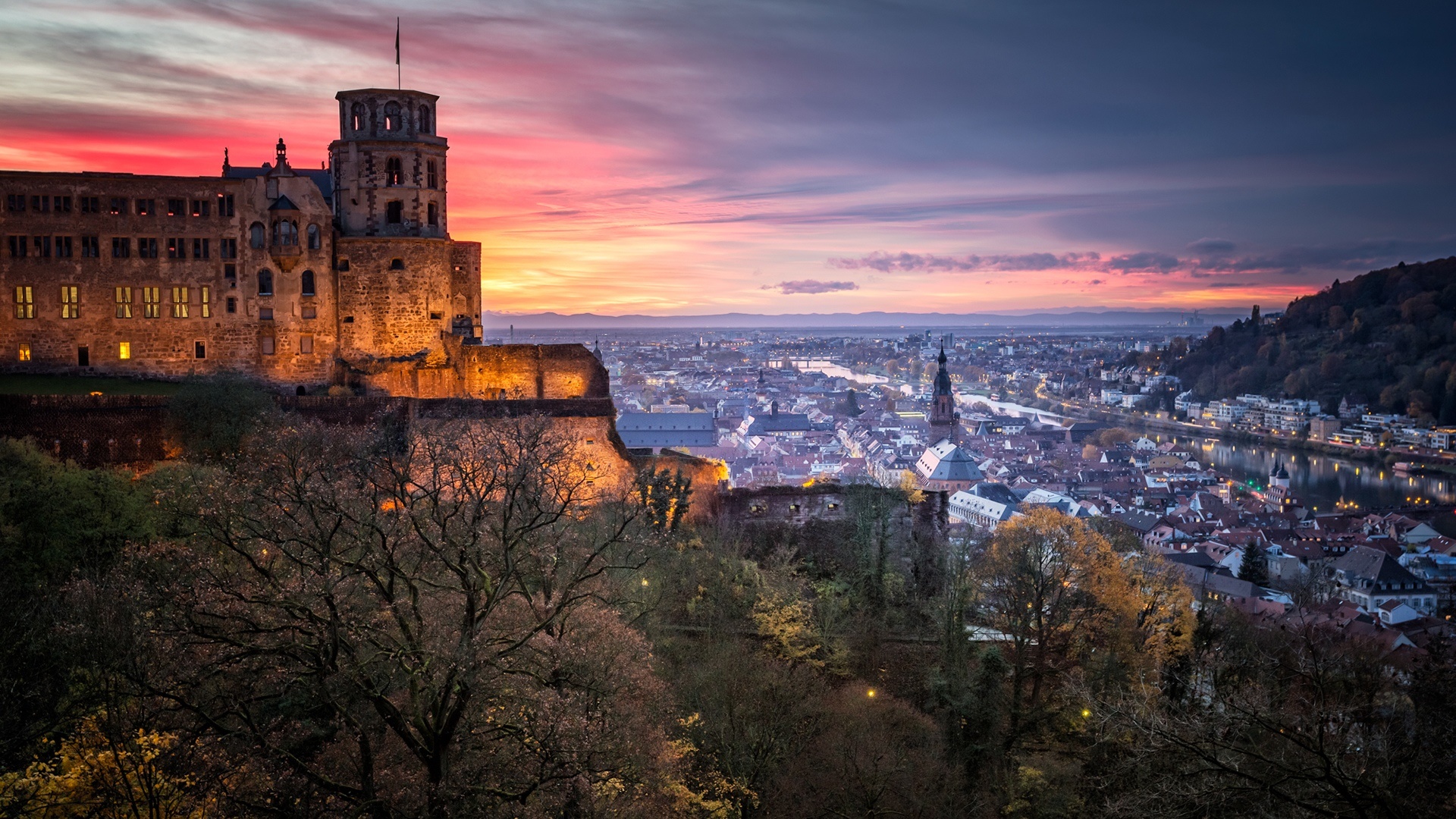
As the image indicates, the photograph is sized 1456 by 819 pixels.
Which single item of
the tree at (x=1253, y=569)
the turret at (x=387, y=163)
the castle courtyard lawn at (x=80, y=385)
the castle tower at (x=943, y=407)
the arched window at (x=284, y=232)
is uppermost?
the turret at (x=387, y=163)

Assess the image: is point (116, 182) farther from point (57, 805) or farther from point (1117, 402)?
point (1117, 402)

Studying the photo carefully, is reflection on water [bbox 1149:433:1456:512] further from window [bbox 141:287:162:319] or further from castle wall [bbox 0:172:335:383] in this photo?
window [bbox 141:287:162:319]

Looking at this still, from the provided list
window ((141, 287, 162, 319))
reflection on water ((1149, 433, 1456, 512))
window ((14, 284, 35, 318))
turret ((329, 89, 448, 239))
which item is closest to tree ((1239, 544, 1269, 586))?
reflection on water ((1149, 433, 1456, 512))

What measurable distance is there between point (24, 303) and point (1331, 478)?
11021 cm

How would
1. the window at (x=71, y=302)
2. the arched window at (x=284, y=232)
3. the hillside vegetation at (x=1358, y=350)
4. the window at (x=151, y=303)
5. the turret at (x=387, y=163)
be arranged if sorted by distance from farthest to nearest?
1. the hillside vegetation at (x=1358, y=350)
2. the turret at (x=387, y=163)
3. the arched window at (x=284, y=232)
4. the window at (x=151, y=303)
5. the window at (x=71, y=302)

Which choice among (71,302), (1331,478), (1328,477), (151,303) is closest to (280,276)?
(151,303)

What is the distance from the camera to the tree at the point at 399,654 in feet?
49.8

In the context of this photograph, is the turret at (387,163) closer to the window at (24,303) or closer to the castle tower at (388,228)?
the castle tower at (388,228)

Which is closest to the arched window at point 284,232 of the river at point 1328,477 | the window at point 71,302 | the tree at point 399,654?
the window at point 71,302

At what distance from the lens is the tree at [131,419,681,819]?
598 inches

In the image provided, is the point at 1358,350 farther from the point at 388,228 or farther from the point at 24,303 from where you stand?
the point at 24,303

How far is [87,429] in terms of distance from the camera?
30.7 metres

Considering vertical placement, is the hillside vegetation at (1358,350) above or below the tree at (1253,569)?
above

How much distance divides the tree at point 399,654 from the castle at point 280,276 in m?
17.3
